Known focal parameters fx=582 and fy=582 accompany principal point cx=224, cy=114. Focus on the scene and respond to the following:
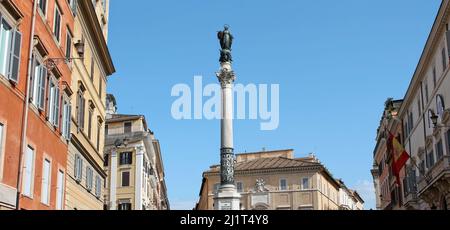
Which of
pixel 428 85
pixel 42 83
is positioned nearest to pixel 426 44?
pixel 428 85

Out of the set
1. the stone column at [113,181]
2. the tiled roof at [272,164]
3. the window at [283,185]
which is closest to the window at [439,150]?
the stone column at [113,181]

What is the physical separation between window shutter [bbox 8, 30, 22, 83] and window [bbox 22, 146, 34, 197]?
9.35 ft

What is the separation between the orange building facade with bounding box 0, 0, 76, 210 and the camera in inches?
645

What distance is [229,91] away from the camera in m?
39.4

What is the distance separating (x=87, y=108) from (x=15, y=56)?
13849mm

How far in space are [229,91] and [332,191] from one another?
58934 mm

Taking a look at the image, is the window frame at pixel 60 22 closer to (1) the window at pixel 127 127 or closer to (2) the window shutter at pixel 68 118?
(2) the window shutter at pixel 68 118

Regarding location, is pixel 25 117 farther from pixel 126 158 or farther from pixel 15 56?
pixel 126 158

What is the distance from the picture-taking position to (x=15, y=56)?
16.8 meters

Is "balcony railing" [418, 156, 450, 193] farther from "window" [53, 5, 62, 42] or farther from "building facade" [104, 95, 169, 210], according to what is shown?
"building facade" [104, 95, 169, 210]

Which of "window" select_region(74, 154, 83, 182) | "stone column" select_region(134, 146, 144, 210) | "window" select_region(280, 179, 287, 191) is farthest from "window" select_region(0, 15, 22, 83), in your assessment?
"window" select_region(280, 179, 287, 191)

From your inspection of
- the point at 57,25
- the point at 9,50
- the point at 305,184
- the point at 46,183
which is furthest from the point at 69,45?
the point at 305,184

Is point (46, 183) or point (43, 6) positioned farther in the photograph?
point (46, 183)
